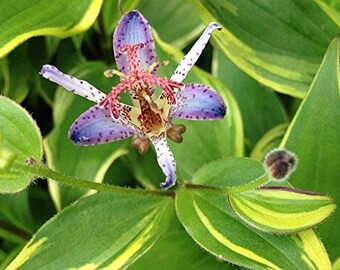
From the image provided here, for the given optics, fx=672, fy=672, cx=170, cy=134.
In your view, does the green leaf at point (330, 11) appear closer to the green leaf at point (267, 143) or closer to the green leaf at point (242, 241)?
the green leaf at point (267, 143)

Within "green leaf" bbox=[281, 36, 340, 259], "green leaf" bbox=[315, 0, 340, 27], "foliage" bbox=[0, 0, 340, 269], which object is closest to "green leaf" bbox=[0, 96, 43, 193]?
"foliage" bbox=[0, 0, 340, 269]

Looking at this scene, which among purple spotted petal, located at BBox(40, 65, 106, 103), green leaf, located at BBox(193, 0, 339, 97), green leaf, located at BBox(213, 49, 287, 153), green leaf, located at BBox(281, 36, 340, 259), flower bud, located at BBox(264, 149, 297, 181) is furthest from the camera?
green leaf, located at BBox(213, 49, 287, 153)

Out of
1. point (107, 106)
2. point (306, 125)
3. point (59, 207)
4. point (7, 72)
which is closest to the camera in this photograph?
point (107, 106)

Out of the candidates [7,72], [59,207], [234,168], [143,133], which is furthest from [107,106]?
[7,72]

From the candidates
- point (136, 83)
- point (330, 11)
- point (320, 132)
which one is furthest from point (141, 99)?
point (330, 11)

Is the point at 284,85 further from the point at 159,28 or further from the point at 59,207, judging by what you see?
the point at 59,207

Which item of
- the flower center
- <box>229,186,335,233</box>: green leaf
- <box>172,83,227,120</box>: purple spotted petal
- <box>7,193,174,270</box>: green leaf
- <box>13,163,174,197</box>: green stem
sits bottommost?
<box>7,193,174,270</box>: green leaf

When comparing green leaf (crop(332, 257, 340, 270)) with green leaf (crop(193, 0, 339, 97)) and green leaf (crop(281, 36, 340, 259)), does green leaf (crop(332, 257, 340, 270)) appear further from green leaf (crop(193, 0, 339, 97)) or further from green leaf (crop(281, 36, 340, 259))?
green leaf (crop(193, 0, 339, 97))
